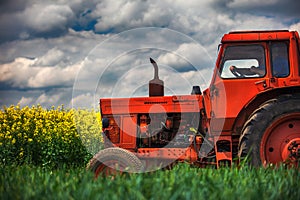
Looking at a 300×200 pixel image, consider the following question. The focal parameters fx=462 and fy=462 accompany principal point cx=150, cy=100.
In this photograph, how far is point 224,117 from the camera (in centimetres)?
781

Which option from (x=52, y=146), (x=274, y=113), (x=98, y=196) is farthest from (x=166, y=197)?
(x=52, y=146)

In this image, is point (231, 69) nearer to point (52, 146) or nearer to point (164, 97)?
point (164, 97)

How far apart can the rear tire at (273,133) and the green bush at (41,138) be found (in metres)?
5.47

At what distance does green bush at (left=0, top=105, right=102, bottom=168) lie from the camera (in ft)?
38.0

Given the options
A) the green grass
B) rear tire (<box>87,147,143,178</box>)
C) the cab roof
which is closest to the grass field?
the green grass

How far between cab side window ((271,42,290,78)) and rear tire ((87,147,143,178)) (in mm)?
2804

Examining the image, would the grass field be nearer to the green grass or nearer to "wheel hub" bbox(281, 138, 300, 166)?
the green grass

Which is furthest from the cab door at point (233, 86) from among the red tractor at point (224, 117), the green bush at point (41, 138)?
the green bush at point (41, 138)

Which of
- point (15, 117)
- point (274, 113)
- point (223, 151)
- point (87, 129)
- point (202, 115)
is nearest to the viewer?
point (274, 113)

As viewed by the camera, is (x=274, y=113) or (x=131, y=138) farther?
(x=131, y=138)

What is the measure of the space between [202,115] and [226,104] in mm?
826

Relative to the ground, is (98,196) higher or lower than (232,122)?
lower

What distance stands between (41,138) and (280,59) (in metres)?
6.70

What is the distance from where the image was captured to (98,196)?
4.59 meters
